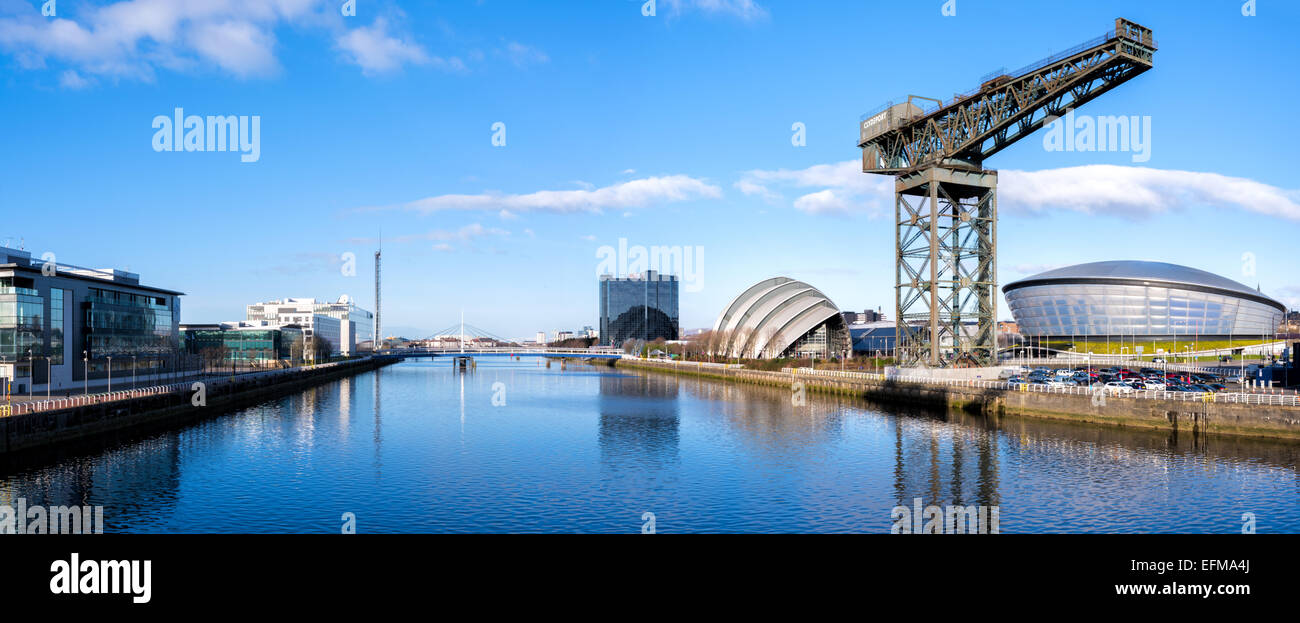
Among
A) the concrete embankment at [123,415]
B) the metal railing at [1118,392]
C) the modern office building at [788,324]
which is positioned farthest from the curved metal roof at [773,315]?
the concrete embankment at [123,415]

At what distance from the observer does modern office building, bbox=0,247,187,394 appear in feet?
134

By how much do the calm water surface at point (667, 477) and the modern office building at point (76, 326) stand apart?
11.0 metres

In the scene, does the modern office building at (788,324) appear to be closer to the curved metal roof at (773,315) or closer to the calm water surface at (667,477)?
the curved metal roof at (773,315)

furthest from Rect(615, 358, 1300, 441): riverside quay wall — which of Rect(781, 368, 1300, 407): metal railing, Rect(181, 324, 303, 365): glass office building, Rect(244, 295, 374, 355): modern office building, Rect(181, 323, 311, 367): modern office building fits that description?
Rect(244, 295, 374, 355): modern office building

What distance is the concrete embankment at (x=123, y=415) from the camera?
2719cm

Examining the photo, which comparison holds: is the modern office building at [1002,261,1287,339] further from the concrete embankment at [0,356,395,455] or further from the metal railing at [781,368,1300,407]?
the concrete embankment at [0,356,395,455]

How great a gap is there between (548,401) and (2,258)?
107 feet

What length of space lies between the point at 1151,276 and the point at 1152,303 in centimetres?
288

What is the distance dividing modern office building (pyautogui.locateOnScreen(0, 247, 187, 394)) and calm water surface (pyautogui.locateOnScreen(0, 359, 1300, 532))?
11031 mm
